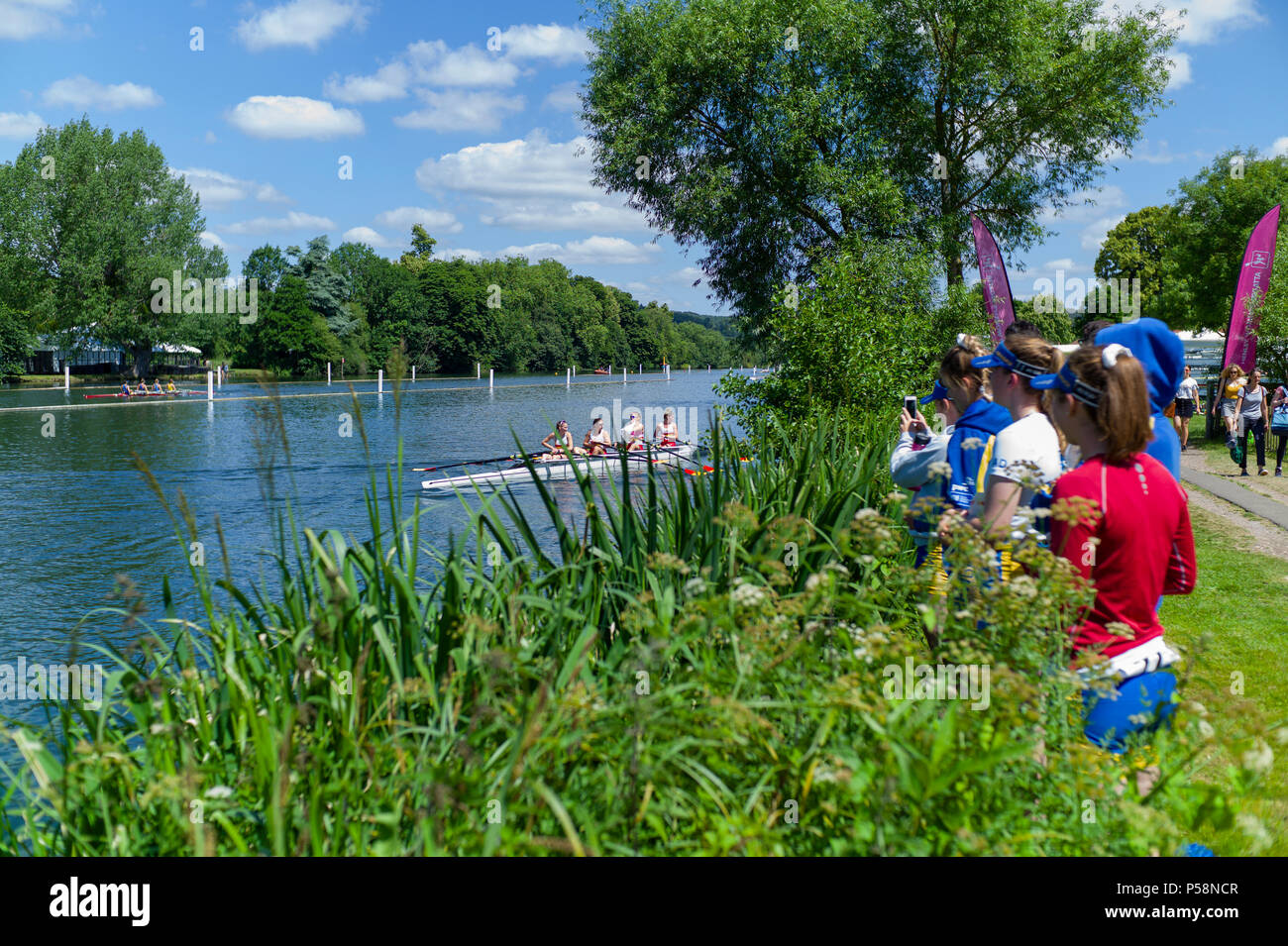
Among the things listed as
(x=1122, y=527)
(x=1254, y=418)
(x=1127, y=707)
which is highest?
(x=1254, y=418)

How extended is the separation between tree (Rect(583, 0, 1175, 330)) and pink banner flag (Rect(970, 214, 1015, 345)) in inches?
69.1

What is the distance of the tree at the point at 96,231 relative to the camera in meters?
61.4

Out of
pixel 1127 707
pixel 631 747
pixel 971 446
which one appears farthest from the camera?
pixel 971 446

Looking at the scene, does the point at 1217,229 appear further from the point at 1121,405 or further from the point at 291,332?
the point at 291,332

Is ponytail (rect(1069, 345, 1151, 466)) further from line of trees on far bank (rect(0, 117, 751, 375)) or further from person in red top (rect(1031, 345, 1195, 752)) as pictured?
line of trees on far bank (rect(0, 117, 751, 375))

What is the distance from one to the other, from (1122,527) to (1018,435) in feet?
2.63

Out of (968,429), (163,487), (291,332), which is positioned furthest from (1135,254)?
(968,429)

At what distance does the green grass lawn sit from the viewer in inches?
102

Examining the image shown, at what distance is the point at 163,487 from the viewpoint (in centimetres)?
1873
